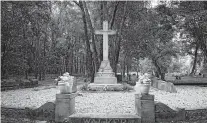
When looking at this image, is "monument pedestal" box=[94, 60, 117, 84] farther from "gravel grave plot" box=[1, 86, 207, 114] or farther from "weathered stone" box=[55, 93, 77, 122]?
"weathered stone" box=[55, 93, 77, 122]

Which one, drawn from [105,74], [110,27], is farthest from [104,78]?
[110,27]

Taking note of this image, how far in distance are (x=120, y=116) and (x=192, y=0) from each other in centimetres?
1765

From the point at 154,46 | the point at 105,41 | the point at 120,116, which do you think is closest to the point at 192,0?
the point at 105,41

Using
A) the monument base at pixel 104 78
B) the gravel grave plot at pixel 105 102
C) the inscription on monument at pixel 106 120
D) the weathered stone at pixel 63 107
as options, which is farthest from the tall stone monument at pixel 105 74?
the inscription on monument at pixel 106 120

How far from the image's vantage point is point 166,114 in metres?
8.16

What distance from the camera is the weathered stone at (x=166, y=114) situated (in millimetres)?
8125

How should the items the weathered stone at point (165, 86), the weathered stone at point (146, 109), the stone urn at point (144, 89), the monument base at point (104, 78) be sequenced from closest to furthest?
the weathered stone at point (146, 109) → the stone urn at point (144, 89) → the weathered stone at point (165, 86) → the monument base at point (104, 78)

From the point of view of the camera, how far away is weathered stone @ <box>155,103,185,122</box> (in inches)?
320

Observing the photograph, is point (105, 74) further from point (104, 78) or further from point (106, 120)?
point (106, 120)

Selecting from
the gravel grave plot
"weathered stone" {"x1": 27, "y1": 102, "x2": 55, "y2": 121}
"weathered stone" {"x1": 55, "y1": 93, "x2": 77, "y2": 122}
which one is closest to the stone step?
"weathered stone" {"x1": 55, "y1": 93, "x2": 77, "y2": 122}

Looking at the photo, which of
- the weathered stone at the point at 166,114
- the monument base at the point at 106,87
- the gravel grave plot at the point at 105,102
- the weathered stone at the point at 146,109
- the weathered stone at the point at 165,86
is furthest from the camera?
the weathered stone at the point at 165,86

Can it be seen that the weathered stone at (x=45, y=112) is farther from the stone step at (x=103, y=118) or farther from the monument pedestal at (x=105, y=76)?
the monument pedestal at (x=105, y=76)

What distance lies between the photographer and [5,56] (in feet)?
62.1

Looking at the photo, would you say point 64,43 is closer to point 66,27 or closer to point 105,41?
point 66,27
